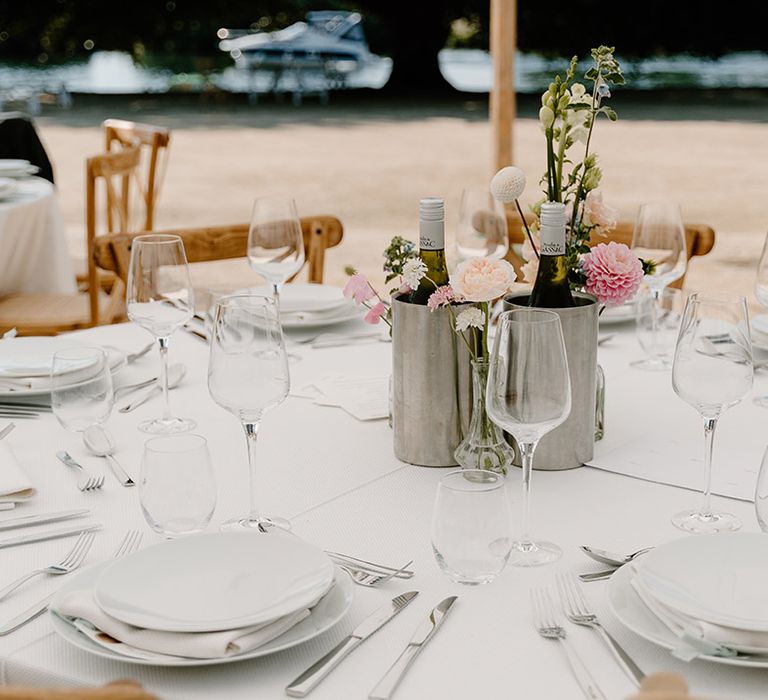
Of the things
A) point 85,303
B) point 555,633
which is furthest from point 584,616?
point 85,303

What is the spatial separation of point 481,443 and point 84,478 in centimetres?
54

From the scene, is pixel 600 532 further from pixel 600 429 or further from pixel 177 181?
pixel 177 181

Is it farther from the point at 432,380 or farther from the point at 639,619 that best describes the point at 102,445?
the point at 639,619

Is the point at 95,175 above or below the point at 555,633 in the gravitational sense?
above

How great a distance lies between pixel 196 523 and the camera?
1.29 meters

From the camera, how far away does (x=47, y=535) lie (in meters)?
1.36

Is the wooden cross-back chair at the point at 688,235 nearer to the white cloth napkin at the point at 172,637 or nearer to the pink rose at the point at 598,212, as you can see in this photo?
the pink rose at the point at 598,212

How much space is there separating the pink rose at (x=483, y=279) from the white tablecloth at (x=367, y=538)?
263 millimetres

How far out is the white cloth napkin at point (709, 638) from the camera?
1022 mm

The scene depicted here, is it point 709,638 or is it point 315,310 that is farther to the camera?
point 315,310

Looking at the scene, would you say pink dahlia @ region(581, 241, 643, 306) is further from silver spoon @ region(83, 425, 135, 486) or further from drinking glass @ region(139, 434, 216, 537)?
silver spoon @ region(83, 425, 135, 486)

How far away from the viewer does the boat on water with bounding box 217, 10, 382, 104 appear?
64.0ft

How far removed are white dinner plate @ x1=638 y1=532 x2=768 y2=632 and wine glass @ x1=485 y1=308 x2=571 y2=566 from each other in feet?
0.61

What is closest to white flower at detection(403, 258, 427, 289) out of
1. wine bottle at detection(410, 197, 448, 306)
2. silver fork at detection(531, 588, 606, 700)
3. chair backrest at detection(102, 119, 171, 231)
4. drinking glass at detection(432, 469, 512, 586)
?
wine bottle at detection(410, 197, 448, 306)
